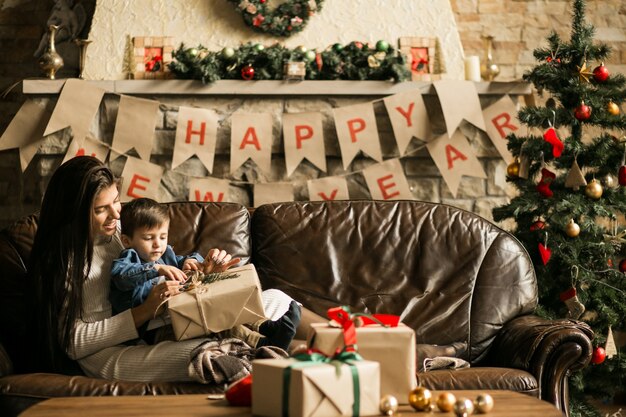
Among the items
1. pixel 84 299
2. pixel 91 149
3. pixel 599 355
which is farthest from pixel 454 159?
pixel 84 299

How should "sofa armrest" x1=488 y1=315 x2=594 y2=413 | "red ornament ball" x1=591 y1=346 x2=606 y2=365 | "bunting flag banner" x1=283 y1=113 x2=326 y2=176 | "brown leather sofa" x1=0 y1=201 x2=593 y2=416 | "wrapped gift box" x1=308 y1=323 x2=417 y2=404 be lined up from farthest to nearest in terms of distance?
"bunting flag banner" x1=283 y1=113 x2=326 y2=176 → "red ornament ball" x1=591 y1=346 x2=606 y2=365 → "brown leather sofa" x1=0 y1=201 x2=593 y2=416 → "sofa armrest" x1=488 y1=315 x2=594 y2=413 → "wrapped gift box" x1=308 y1=323 x2=417 y2=404

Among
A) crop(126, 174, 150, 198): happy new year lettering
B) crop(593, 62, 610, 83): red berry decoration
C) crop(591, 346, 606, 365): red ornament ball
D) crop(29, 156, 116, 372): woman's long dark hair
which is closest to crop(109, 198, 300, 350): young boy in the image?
crop(29, 156, 116, 372): woman's long dark hair

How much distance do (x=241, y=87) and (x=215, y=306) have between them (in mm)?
1836

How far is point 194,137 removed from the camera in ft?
13.5

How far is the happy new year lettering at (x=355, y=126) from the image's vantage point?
4.14 meters

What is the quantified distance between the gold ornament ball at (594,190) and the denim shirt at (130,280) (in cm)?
194

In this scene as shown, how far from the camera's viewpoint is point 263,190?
4.17 m

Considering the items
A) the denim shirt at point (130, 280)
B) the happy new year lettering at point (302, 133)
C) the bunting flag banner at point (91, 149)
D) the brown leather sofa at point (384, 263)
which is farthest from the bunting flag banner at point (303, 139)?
the denim shirt at point (130, 280)

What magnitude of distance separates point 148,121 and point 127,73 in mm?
332

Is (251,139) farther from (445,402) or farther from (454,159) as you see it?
(445,402)

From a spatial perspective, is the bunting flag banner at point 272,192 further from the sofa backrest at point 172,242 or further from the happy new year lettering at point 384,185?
the sofa backrest at point 172,242

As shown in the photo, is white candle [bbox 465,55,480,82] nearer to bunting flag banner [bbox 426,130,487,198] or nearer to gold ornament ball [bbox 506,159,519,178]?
bunting flag banner [bbox 426,130,487,198]

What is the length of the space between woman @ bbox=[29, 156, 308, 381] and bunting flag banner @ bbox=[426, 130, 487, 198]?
67.5 inches

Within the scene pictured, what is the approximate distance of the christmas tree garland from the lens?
4.13m
